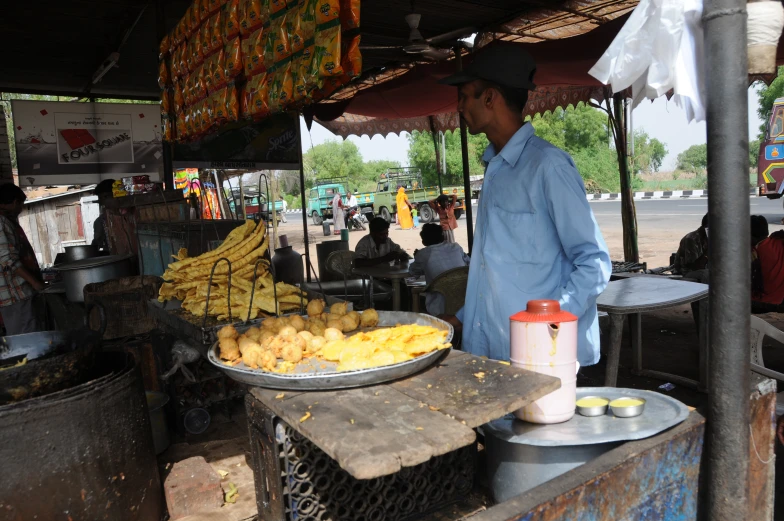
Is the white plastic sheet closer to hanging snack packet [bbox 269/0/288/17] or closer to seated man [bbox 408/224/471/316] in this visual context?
hanging snack packet [bbox 269/0/288/17]

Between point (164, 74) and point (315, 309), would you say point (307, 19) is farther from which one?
point (164, 74)

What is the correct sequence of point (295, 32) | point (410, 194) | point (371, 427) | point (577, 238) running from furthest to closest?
point (410, 194) → point (295, 32) → point (577, 238) → point (371, 427)

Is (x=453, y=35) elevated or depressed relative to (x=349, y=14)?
elevated

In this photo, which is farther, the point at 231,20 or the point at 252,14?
the point at 231,20

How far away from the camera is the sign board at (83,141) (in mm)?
6316

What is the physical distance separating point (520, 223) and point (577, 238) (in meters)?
0.22

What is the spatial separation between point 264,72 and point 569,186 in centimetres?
224

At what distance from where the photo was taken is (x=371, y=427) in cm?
126

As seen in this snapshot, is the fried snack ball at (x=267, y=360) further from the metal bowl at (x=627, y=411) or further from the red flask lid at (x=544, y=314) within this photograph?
the metal bowl at (x=627, y=411)

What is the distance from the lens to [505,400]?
4.40ft

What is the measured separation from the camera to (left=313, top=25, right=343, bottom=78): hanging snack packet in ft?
8.67

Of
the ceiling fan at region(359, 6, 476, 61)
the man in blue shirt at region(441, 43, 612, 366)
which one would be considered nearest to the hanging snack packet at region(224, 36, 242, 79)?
the ceiling fan at region(359, 6, 476, 61)

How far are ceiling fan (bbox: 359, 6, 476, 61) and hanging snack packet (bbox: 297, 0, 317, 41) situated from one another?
2.27 metres

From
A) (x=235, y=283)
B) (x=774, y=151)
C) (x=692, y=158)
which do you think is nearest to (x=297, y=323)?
(x=235, y=283)
